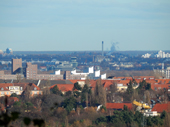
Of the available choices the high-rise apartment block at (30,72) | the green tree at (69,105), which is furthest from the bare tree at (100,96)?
the high-rise apartment block at (30,72)

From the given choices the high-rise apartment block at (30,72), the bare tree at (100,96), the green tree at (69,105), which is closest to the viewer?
the green tree at (69,105)

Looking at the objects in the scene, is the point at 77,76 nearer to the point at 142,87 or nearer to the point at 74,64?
the point at 142,87

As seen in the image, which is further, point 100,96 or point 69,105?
point 100,96

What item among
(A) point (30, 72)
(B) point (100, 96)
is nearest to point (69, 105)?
(B) point (100, 96)

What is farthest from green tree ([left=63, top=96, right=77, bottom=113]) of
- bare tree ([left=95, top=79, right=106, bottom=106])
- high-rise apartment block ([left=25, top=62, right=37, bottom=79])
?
high-rise apartment block ([left=25, top=62, right=37, bottom=79])

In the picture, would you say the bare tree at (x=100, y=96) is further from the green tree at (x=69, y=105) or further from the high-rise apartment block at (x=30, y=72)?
the high-rise apartment block at (x=30, y=72)

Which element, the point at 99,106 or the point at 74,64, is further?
the point at 74,64

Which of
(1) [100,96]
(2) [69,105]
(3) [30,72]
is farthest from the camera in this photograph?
(3) [30,72]

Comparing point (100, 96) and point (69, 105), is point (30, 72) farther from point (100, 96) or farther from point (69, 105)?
point (69, 105)

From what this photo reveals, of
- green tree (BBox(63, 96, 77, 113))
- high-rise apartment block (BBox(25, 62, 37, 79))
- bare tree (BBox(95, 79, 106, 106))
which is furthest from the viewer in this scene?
high-rise apartment block (BBox(25, 62, 37, 79))

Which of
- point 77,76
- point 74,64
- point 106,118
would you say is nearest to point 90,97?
point 106,118

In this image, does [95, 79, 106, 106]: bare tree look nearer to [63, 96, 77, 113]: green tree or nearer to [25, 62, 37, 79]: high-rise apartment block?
[63, 96, 77, 113]: green tree
